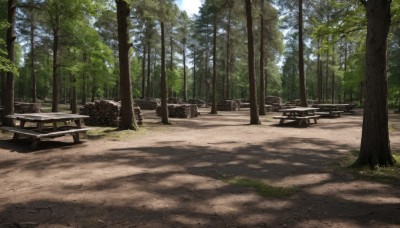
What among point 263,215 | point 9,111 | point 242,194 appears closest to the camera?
point 263,215

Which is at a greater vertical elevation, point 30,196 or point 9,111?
point 9,111

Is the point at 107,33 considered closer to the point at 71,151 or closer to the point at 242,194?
the point at 71,151

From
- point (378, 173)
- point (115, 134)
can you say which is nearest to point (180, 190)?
point (378, 173)

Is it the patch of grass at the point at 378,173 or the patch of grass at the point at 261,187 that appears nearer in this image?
the patch of grass at the point at 261,187

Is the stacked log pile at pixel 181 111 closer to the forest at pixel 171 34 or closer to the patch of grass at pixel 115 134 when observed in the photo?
the forest at pixel 171 34

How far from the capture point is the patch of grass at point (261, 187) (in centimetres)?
523

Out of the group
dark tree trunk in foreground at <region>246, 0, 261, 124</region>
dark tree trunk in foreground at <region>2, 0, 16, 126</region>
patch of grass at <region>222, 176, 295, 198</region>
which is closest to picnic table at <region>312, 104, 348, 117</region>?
dark tree trunk in foreground at <region>246, 0, 261, 124</region>

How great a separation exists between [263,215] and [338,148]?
678cm

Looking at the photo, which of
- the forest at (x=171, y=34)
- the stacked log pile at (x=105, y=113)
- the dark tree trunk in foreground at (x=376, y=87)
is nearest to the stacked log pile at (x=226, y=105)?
the forest at (x=171, y=34)

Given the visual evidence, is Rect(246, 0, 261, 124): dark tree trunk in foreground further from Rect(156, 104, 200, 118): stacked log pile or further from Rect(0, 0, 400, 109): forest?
Rect(156, 104, 200, 118): stacked log pile

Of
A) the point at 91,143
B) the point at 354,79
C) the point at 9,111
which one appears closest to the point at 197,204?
the point at 91,143

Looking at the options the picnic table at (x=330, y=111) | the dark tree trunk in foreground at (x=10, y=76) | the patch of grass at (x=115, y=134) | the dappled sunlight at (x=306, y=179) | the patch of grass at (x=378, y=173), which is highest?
the dark tree trunk in foreground at (x=10, y=76)

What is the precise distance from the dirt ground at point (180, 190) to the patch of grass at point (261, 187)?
0.13m

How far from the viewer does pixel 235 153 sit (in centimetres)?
900
